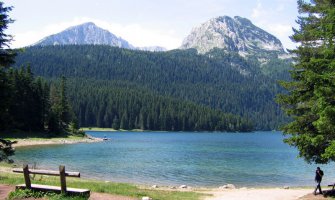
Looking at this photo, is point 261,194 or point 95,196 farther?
point 261,194

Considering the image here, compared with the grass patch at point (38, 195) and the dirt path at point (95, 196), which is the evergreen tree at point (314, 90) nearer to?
the dirt path at point (95, 196)

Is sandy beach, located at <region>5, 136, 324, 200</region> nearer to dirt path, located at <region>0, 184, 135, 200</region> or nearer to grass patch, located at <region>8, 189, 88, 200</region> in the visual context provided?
dirt path, located at <region>0, 184, 135, 200</region>

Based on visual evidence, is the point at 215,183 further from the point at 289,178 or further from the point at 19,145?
the point at 19,145

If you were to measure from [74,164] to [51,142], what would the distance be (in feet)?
120

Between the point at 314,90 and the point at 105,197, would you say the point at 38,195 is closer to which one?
the point at 105,197

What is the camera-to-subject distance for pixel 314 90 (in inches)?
891

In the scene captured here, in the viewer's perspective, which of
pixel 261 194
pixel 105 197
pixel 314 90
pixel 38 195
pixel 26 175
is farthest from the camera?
pixel 261 194

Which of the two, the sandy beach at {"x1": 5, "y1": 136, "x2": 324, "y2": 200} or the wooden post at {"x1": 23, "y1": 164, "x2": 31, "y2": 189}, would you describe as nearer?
the wooden post at {"x1": 23, "y1": 164, "x2": 31, "y2": 189}

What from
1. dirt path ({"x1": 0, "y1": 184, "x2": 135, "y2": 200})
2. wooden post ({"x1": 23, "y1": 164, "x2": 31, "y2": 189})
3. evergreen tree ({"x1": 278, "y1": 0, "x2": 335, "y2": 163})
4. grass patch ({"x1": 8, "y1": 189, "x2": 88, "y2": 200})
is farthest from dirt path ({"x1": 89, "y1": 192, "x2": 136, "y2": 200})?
evergreen tree ({"x1": 278, "y1": 0, "x2": 335, "y2": 163})

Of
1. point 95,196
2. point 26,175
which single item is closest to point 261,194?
point 95,196

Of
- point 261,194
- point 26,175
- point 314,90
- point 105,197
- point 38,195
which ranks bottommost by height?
point 261,194

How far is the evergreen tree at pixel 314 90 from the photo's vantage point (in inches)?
811

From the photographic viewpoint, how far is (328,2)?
87.1 feet

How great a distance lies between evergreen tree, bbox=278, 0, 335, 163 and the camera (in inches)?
811
